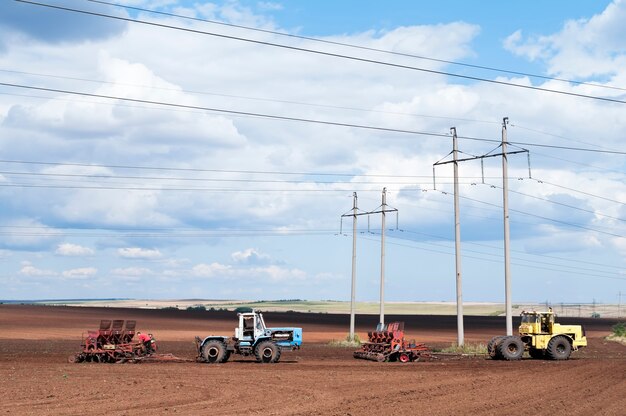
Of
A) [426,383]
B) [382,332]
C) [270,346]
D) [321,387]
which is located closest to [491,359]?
[382,332]

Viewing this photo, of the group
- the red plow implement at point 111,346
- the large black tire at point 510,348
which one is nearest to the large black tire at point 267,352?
the red plow implement at point 111,346

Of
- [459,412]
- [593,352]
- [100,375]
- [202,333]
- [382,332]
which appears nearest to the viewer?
[459,412]

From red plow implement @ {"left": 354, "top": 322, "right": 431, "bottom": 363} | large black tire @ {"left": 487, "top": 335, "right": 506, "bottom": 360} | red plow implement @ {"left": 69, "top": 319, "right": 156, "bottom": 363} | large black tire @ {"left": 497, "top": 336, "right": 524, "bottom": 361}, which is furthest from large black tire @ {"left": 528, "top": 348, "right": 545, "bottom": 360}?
red plow implement @ {"left": 69, "top": 319, "right": 156, "bottom": 363}

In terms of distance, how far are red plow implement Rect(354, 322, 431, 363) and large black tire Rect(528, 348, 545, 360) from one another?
20.0 feet

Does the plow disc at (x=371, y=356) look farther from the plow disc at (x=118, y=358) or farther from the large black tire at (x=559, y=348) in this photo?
the plow disc at (x=118, y=358)

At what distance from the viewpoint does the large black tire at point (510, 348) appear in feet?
153

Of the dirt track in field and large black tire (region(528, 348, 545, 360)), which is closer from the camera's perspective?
the dirt track in field

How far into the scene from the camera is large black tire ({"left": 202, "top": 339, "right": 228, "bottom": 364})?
4381 cm

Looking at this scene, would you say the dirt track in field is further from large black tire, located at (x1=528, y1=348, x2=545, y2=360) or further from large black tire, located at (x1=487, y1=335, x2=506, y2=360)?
large black tire, located at (x1=528, y1=348, x2=545, y2=360)

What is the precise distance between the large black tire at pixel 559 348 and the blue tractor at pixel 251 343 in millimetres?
13788

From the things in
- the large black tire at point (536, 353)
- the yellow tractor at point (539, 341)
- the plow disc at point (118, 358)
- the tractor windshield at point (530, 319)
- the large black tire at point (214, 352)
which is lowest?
the plow disc at point (118, 358)

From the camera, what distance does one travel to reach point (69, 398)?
27.3m

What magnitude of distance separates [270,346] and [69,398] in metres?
17.8

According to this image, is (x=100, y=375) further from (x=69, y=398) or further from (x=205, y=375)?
(x=69, y=398)
